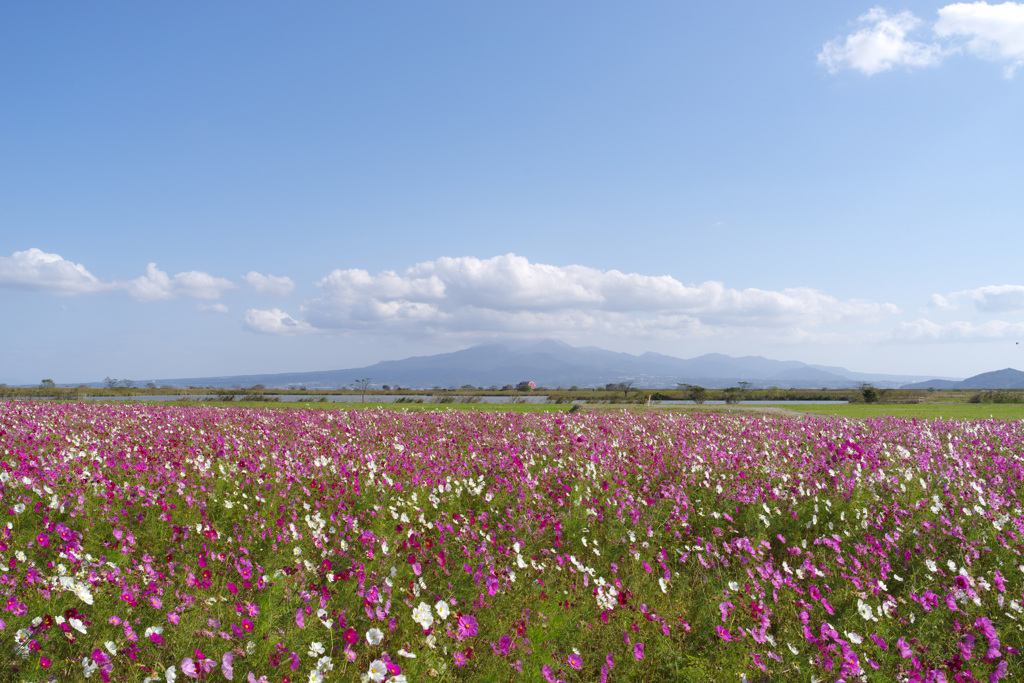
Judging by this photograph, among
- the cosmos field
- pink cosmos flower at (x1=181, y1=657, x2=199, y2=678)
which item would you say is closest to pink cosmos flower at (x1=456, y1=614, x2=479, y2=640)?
the cosmos field

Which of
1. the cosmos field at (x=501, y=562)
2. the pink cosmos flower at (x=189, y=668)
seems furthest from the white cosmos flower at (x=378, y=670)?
the pink cosmos flower at (x=189, y=668)

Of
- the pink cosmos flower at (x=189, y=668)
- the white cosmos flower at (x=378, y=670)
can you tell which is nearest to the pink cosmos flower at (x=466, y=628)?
the white cosmos flower at (x=378, y=670)

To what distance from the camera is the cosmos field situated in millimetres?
3748

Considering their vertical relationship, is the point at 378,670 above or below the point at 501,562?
above

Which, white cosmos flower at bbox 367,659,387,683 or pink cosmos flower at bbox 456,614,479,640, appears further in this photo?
pink cosmos flower at bbox 456,614,479,640

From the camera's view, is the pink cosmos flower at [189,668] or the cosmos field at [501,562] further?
the cosmos field at [501,562]

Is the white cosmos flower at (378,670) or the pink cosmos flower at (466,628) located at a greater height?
the white cosmos flower at (378,670)

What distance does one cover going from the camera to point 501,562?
562 centimetres

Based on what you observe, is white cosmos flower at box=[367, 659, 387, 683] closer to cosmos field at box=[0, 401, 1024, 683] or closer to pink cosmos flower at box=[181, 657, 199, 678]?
cosmos field at box=[0, 401, 1024, 683]

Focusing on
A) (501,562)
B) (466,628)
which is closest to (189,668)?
(466,628)

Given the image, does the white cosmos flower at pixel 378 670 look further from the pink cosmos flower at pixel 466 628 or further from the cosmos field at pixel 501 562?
the pink cosmos flower at pixel 466 628

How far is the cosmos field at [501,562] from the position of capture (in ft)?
12.3

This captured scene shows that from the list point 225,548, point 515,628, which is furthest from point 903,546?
point 225,548

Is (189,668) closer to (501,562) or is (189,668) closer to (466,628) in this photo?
(466,628)
